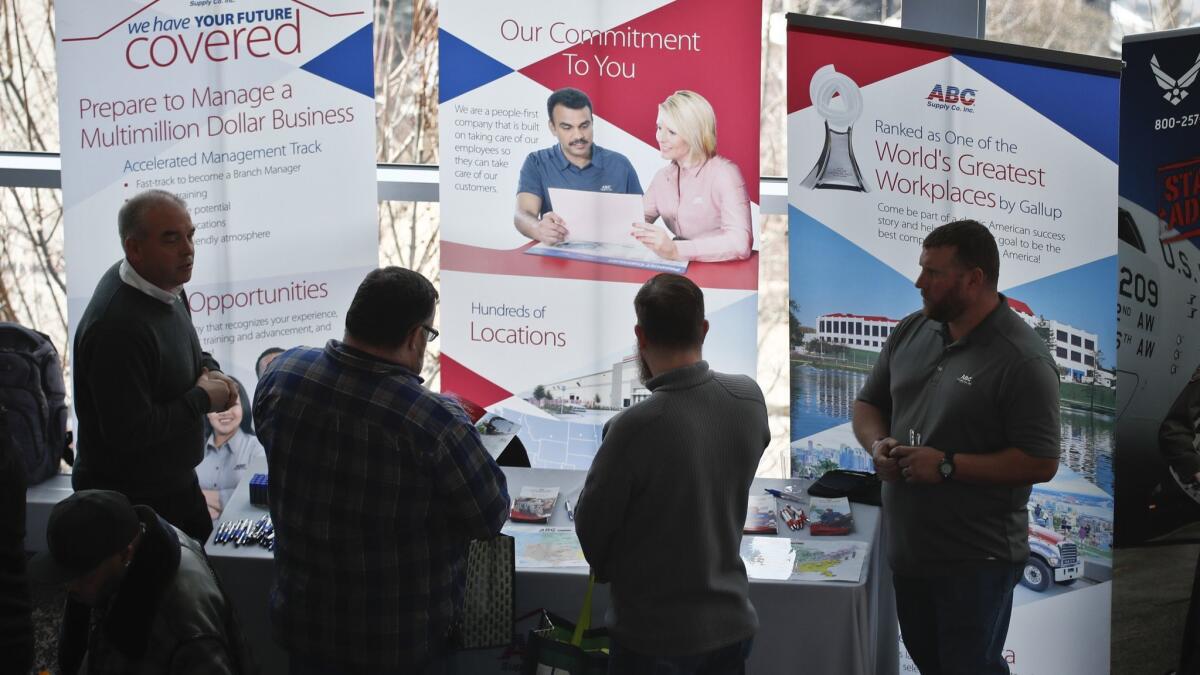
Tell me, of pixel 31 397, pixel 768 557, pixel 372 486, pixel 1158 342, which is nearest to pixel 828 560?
pixel 768 557

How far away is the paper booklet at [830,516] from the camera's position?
3.13 metres

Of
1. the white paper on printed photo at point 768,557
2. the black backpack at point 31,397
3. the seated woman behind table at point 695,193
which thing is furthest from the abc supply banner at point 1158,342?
the black backpack at point 31,397

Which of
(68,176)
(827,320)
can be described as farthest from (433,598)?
(68,176)

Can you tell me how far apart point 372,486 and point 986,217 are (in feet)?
8.11

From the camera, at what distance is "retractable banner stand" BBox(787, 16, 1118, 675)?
3.81 metres

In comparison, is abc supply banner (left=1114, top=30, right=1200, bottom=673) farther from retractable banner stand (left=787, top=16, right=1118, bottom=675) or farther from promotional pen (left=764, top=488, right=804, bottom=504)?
promotional pen (left=764, top=488, right=804, bottom=504)

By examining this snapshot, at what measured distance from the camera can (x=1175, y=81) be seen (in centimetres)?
349

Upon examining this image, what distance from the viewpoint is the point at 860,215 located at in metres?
3.99

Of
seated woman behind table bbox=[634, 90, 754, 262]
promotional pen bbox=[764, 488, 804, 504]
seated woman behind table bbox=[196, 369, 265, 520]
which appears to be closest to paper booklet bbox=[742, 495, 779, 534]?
promotional pen bbox=[764, 488, 804, 504]

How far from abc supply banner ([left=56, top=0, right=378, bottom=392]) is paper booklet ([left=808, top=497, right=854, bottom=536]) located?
2.10 m

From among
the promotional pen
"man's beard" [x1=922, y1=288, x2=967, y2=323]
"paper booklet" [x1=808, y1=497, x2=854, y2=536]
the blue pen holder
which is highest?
"man's beard" [x1=922, y1=288, x2=967, y2=323]

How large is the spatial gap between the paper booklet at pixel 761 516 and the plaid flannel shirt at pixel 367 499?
0.95 m

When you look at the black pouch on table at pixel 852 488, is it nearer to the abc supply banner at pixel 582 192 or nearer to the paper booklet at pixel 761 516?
the paper booklet at pixel 761 516

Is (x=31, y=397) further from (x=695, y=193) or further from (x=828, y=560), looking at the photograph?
(x=828, y=560)
